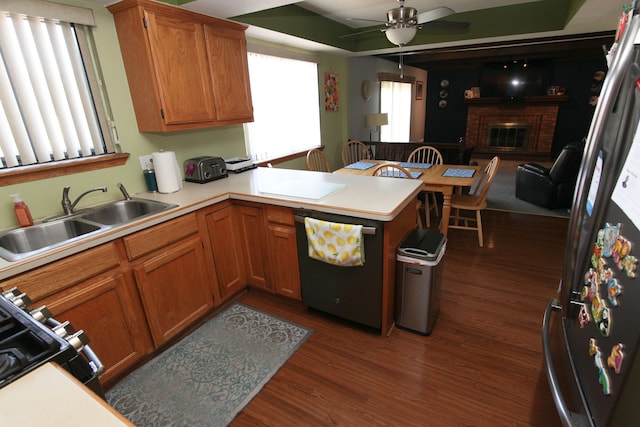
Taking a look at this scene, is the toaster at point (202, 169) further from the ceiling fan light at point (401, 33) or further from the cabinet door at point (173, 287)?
Result: the ceiling fan light at point (401, 33)

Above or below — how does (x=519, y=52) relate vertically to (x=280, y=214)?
above

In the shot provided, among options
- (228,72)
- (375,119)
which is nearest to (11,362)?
(228,72)

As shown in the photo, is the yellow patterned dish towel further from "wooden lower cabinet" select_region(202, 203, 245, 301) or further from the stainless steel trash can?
"wooden lower cabinet" select_region(202, 203, 245, 301)

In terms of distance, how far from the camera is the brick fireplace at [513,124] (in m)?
7.58

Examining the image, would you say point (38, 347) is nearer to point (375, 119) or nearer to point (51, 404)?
point (51, 404)

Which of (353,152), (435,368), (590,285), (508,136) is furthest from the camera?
(508,136)

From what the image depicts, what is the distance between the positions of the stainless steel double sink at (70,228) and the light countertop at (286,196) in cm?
6

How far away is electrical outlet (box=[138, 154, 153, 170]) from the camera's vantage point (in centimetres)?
233

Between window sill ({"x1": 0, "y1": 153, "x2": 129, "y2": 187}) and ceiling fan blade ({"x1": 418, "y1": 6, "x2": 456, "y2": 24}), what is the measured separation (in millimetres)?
2482

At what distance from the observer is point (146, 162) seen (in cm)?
235

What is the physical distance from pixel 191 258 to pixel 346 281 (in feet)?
3.37

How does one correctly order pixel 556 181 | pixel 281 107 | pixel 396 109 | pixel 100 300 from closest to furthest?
pixel 100 300 → pixel 281 107 → pixel 556 181 → pixel 396 109

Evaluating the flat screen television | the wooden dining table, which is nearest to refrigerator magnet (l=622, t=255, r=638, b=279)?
the wooden dining table

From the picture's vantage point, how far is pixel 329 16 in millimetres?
3760
